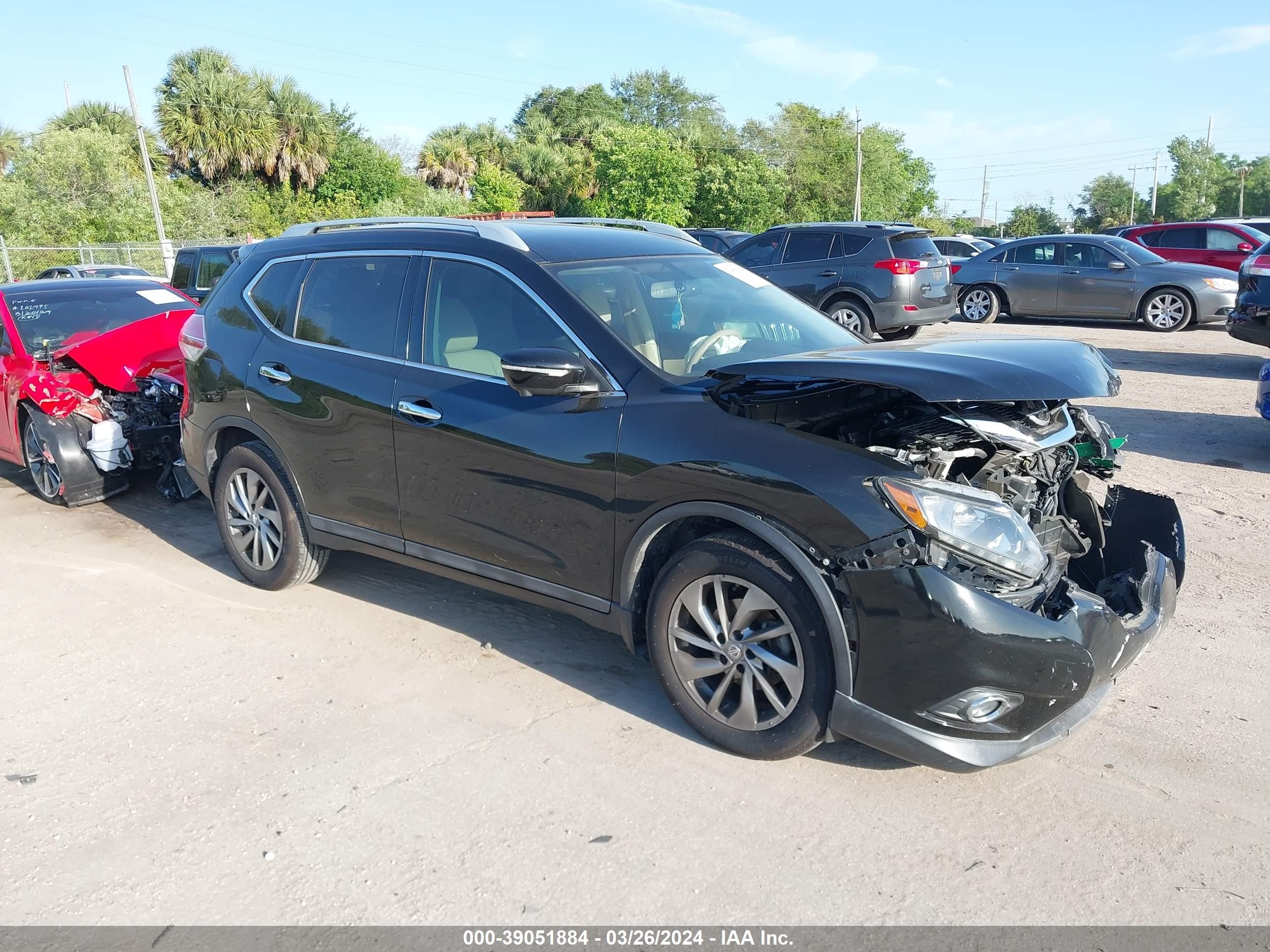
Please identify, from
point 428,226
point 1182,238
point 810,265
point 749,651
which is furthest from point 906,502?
point 1182,238

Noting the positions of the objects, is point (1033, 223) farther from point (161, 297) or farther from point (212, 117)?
point (161, 297)

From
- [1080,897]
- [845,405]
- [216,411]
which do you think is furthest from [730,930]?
[216,411]

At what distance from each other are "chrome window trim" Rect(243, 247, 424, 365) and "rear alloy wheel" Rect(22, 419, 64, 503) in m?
2.77

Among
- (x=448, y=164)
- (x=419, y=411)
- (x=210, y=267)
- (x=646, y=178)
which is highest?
(x=448, y=164)

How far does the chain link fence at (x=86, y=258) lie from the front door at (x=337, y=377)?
83.6 ft

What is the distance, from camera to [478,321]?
4.35m

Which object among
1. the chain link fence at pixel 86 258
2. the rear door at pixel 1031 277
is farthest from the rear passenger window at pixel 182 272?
the rear door at pixel 1031 277

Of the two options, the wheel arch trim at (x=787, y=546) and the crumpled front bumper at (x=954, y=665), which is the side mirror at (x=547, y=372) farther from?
the crumpled front bumper at (x=954, y=665)

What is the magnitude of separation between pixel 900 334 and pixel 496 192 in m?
33.2

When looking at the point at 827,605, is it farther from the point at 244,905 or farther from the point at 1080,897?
the point at 244,905

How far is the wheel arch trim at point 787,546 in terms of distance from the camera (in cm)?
325

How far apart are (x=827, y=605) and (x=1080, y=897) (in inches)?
42.3

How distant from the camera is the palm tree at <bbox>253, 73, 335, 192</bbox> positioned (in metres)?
43.0

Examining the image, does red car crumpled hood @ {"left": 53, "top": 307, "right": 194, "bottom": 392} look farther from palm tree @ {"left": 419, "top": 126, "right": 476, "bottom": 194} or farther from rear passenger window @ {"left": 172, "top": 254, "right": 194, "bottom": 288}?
palm tree @ {"left": 419, "top": 126, "right": 476, "bottom": 194}
